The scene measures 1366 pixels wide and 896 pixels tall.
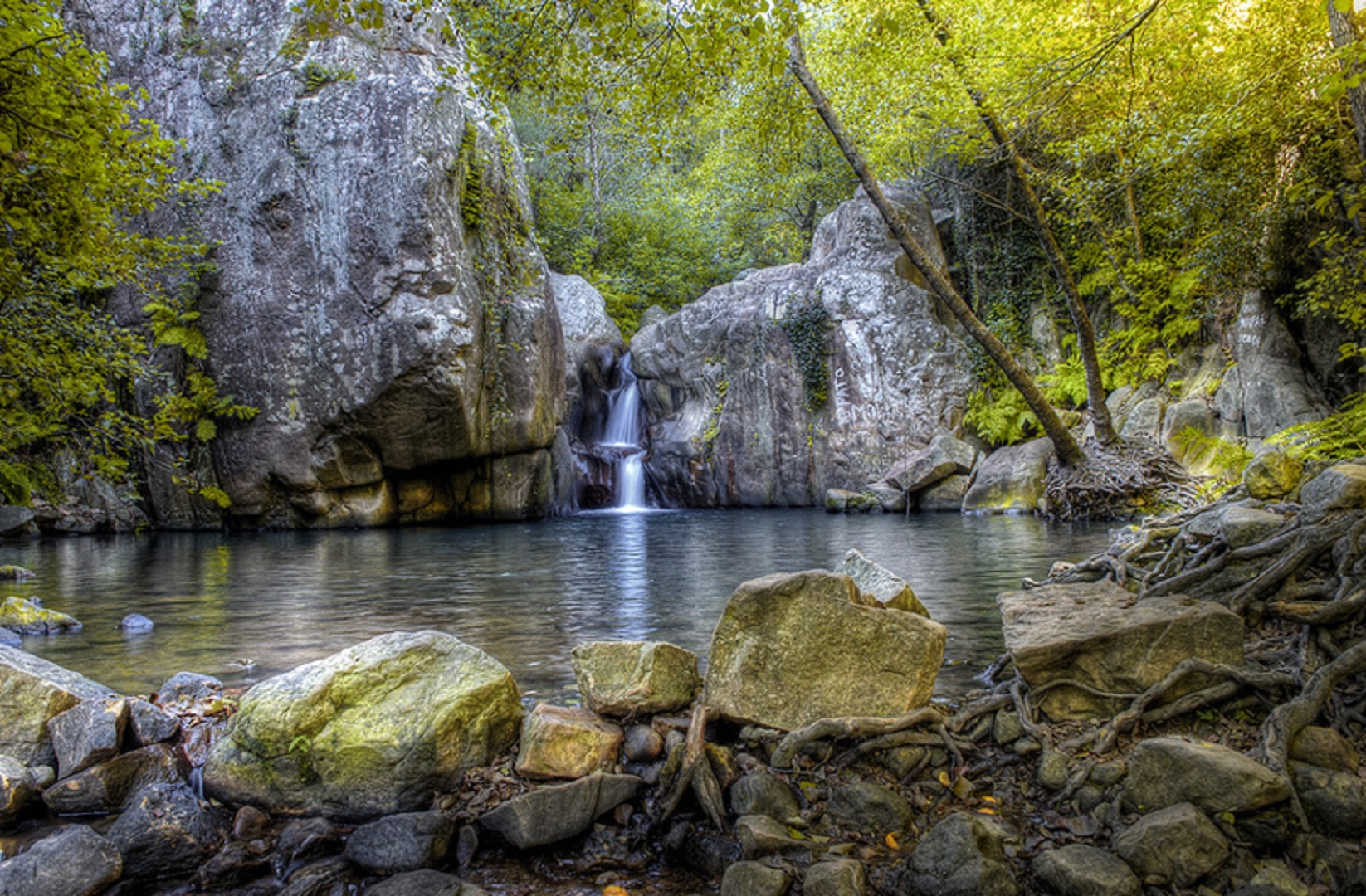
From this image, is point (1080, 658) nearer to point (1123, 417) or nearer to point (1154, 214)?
point (1154, 214)

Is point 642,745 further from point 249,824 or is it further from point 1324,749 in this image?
point 1324,749

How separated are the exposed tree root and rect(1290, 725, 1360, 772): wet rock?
235 centimetres

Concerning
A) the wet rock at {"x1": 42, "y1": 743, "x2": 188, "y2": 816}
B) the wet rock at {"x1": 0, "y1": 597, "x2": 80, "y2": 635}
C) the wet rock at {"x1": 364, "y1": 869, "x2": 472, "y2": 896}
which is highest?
the wet rock at {"x1": 0, "y1": 597, "x2": 80, "y2": 635}

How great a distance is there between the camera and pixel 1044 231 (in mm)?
11461

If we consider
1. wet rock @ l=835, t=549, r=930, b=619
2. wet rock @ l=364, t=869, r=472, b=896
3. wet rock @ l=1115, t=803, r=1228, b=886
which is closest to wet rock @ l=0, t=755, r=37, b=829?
wet rock @ l=364, t=869, r=472, b=896

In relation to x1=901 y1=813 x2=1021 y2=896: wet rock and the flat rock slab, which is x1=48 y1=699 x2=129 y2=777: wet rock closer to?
x1=901 y1=813 x2=1021 y2=896: wet rock

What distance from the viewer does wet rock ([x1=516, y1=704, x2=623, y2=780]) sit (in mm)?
3375

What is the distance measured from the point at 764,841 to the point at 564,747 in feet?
3.61

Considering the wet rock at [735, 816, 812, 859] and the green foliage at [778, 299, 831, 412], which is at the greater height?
the green foliage at [778, 299, 831, 412]

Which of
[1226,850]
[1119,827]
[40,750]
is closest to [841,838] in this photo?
[1119,827]

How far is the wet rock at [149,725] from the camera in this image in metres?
3.74

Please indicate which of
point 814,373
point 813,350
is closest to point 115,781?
point 814,373

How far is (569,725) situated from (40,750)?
9.05ft

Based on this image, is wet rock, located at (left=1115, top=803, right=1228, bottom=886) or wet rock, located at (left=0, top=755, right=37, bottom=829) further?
wet rock, located at (left=0, top=755, right=37, bottom=829)
